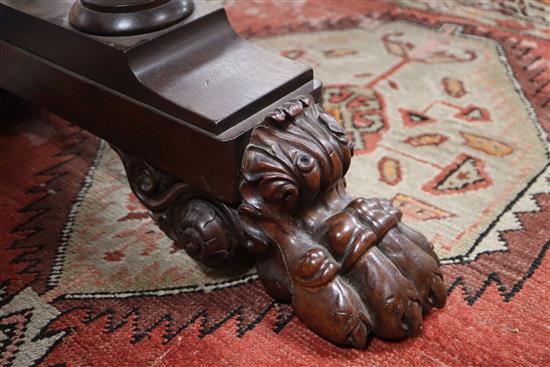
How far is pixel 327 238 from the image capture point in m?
0.91

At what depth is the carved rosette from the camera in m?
0.97

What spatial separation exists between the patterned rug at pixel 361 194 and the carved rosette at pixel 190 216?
Answer: 0.24ft

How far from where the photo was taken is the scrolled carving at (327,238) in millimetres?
875

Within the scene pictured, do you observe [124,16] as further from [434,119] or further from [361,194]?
[434,119]

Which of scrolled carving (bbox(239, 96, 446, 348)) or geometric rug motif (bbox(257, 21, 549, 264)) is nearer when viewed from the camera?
→ scrolled carving (bbox(239, 96, 446, 348))

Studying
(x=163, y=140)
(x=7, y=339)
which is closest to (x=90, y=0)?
(x=163, y=140)

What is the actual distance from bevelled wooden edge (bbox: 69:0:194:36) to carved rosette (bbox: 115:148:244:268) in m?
0.19

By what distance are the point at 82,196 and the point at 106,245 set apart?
17 cm

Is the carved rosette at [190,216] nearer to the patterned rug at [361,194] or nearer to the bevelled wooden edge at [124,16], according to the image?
the patterned rug at [361,194]

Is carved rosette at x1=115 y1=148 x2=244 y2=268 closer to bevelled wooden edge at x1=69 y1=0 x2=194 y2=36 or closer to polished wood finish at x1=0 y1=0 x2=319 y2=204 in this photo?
polished wood finish at x1=0 y1=0 x2=319 y2=204

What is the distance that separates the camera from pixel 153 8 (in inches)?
40.3

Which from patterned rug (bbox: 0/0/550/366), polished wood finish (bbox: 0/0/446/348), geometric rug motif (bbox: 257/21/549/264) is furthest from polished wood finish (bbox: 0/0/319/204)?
geometric rug motif (bbox: 257/21/549/264)

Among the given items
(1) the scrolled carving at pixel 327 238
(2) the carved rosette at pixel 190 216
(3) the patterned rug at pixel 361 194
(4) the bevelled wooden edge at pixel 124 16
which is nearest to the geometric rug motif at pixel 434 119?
(3) the patterned rug at pixel 361 194

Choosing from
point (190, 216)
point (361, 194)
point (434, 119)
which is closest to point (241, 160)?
point (190, 216)
